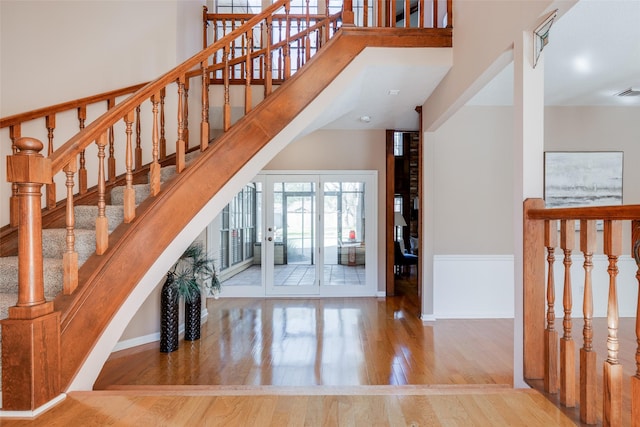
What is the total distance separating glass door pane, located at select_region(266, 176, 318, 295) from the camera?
5.51 meters

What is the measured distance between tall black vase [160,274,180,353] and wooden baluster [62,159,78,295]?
1412 mm

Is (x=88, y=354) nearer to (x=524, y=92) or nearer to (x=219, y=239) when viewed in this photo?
(x=524, y=92)

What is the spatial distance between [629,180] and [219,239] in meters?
5.24

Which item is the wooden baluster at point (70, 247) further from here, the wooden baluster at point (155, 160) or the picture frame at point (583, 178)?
the picture frame at point (583, 178)

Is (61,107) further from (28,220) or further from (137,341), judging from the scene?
(137,341)

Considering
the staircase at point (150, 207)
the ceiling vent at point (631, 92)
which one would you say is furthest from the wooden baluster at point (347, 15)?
the ceiling vent at point (631, 92)

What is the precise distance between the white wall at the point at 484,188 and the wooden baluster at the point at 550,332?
2519mm

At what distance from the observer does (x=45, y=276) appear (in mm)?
2166

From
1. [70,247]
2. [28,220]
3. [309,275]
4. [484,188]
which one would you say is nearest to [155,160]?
[70,247]

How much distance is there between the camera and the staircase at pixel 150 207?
190cm

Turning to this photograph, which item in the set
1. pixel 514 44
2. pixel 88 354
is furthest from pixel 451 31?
pixel 88 354

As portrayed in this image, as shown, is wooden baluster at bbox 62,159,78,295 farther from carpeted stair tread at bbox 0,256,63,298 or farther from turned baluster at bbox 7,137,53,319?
carpeted stair tread at bbox 0,256,63,298

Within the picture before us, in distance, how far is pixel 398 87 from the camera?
3.61m

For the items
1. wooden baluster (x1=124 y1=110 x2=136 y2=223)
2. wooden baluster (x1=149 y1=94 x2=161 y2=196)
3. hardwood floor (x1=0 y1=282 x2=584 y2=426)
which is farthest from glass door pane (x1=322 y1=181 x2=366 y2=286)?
wooden baluster (x1=124 y1=110 x2=136 y2=223)
